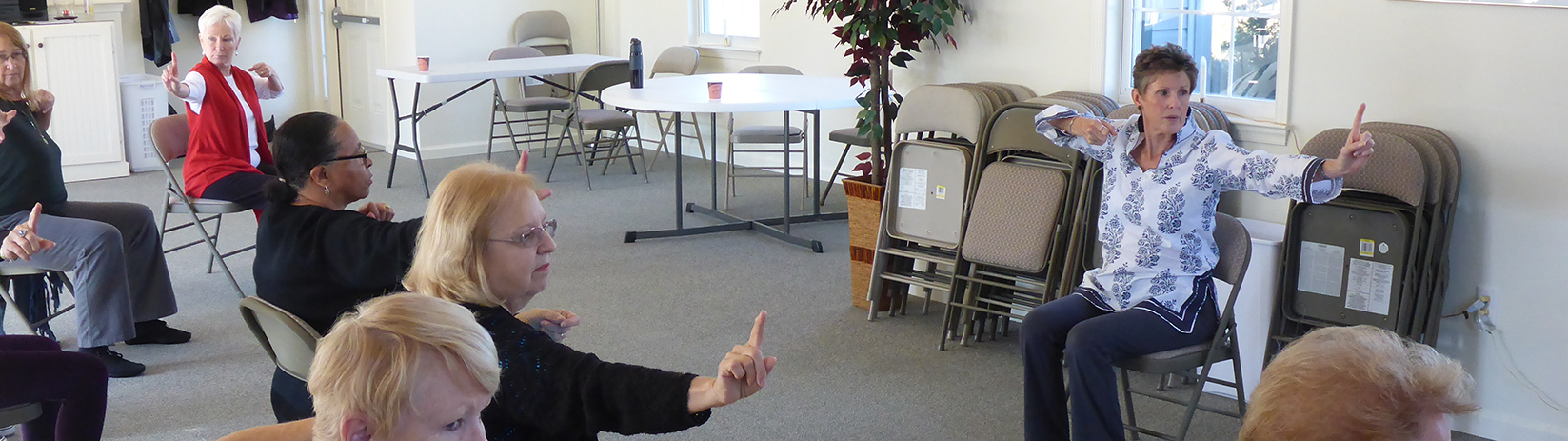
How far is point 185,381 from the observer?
14.2ft

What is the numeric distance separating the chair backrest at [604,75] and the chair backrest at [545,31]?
156 centimetres

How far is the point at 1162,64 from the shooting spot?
3.49 meters

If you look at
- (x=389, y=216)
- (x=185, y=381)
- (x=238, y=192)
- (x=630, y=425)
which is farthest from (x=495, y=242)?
(x=238, y=192)

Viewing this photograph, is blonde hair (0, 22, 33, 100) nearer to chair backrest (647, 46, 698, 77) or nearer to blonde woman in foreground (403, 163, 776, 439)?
blonde woman in foreground (403, 163, 776, 439)

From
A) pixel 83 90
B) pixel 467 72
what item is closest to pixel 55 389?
pixel 467 72

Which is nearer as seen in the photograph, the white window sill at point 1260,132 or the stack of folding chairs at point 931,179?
the white window sill at point 1260,132

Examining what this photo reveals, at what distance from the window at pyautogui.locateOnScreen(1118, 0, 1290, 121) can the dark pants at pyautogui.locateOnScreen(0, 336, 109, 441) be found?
11.1ft

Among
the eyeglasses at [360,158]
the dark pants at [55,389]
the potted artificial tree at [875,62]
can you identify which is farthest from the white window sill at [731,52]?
the dark pants at [55,389]

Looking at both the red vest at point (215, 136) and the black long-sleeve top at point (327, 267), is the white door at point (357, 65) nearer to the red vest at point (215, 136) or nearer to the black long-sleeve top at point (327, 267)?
the red vest at point (215, 136)

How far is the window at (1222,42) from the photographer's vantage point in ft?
14.4

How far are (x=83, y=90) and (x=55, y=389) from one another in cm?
592

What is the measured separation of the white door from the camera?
9523 mm

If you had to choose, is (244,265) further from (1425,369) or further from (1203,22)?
(1425,369)

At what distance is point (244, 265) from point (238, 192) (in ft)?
3.42
